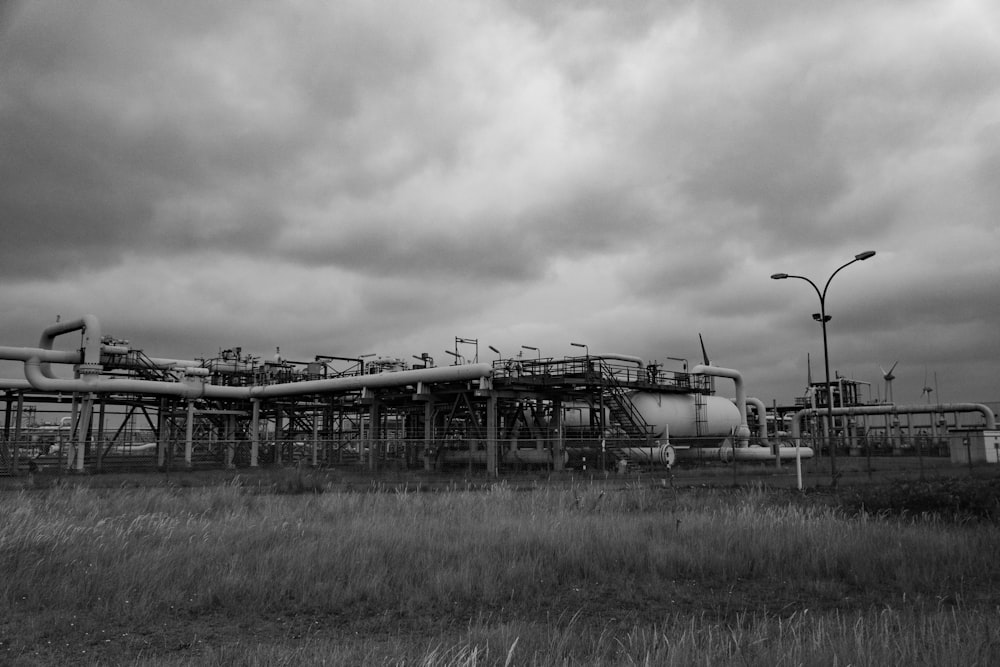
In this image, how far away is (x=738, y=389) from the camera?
2206 inches

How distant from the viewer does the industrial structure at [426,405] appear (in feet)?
133

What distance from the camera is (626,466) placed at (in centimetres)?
3984

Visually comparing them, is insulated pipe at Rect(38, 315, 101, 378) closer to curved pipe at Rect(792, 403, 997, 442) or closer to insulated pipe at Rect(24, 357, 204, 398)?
insulated pipe at Rect(24, 357, 204, 398)

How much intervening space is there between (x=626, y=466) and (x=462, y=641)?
1310 inches

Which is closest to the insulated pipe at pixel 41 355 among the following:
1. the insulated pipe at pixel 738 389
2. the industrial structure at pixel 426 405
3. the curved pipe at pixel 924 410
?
the industrial structure at pixel 426 405

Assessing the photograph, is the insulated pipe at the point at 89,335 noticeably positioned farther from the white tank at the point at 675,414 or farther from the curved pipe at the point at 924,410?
the curved pipe at the point at 924,410

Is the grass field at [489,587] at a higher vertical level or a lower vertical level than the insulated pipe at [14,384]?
lower

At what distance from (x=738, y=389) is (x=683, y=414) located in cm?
1000

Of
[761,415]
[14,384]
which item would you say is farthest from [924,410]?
[14,384]

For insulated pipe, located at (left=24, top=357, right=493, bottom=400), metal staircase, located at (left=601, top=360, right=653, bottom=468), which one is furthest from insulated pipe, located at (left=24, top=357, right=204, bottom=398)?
metal staircase, located at (left=601, top=360, right=653, bottom=468)

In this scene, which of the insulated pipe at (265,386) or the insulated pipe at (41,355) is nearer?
the insulated pipe at (265,386)

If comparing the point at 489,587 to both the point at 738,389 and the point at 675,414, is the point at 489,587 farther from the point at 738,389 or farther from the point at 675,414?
the point at 738,389

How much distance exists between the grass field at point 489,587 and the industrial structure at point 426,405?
73.7ft

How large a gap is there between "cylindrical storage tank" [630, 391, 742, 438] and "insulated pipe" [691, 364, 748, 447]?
22.2 inches
